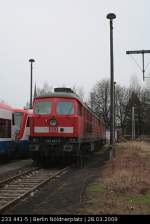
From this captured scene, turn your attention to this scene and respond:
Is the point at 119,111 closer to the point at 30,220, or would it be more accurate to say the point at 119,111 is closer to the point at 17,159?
the point at 17,159

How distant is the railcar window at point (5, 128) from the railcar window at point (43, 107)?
222 cm

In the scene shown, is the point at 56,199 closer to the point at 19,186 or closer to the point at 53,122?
the point at 19,186

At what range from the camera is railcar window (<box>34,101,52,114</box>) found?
2303cm

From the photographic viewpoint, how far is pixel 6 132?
25156 millimetres

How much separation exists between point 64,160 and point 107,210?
14943 mm

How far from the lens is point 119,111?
318 feet

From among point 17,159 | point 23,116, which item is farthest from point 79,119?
point 17,159

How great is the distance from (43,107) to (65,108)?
3.72ft

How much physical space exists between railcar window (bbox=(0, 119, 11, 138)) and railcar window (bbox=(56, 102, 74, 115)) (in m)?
3.33

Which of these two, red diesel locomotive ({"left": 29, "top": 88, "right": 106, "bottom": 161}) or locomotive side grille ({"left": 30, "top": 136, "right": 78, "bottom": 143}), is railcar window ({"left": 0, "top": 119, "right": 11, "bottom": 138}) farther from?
locomotive side grille ({"left": 30, "top": 136, "right": 78, "bottom": 143})

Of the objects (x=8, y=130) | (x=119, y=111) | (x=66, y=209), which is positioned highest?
(x=119, y=111)

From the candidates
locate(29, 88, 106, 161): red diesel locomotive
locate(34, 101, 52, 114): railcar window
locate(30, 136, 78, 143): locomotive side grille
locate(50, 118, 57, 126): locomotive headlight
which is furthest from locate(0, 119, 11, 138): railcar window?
locate(50, 118, 57, 126): locomotive headlight

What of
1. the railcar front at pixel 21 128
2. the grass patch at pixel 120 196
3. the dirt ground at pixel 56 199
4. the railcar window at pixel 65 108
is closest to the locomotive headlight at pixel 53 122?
the railcar window at pixel 65 108

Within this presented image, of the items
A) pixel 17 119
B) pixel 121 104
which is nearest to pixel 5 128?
pixel 17 119
